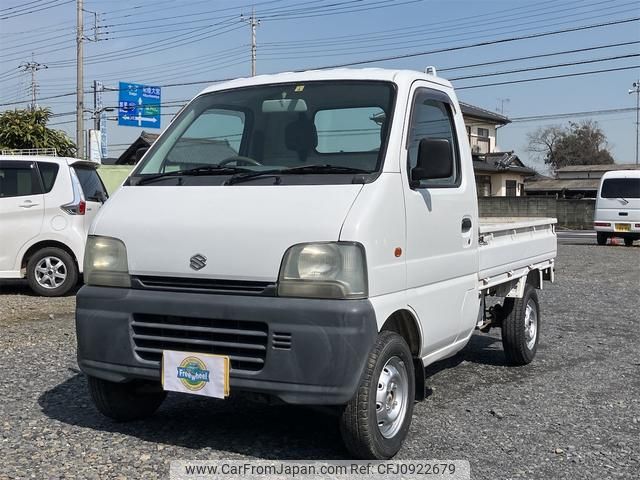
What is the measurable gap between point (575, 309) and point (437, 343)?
5.65 m

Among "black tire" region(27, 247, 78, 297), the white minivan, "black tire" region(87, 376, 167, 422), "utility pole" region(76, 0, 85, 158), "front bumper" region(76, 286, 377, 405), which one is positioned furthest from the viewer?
"utility pole" region(76, 0, 85, 158)

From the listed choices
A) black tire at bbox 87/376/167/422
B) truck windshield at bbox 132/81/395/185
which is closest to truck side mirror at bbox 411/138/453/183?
truck windshield at bbox 132/81/395/185

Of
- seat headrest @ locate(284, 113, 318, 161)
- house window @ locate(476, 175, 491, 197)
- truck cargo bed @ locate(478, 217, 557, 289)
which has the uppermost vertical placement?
house window @ locate(476, 175, 491, 197)

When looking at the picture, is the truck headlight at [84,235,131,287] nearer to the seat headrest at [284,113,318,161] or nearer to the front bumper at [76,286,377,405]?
the front bumper at [76,286,377,405]

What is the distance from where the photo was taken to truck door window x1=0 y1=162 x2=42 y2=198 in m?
9.24

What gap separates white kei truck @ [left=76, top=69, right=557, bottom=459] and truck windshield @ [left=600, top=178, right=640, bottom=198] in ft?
59.8

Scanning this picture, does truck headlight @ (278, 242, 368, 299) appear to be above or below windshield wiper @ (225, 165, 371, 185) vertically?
below

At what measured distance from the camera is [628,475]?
12.1 ft

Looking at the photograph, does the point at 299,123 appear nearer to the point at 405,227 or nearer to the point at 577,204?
the point at 405,227

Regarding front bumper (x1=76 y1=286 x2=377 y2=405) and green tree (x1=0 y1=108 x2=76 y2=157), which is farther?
green tree (x1=0 y1=108 x2=76 y2=157)

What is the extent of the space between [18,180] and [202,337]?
22.1 feet

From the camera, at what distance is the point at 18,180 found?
365 inches

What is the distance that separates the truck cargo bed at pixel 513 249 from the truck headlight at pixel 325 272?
173 centimetres

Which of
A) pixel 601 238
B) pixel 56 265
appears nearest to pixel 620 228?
pixel 601 238
